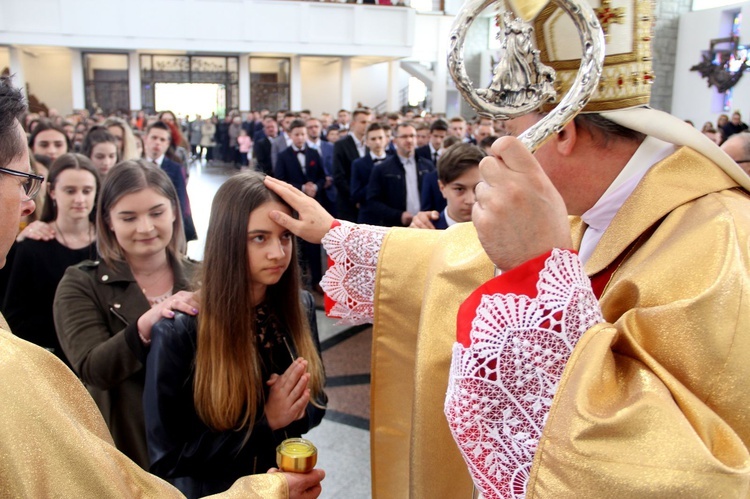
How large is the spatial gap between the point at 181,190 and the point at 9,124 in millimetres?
4131

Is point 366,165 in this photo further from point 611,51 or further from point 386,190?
point 611,51

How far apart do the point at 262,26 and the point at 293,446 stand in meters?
21.3

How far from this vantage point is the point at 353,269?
1690mm

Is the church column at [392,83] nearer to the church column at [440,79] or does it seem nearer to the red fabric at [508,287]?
the church column at [440,79]

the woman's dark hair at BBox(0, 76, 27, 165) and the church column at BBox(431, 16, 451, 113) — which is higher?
the church column at BBox(431, 16, 451, 113)

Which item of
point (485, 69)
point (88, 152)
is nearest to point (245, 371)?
point (88, 152)

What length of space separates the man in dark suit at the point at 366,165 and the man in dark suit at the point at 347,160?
344 mm

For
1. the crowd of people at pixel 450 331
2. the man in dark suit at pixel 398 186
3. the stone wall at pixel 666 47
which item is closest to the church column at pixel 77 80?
the stone wall at pixel 666 47

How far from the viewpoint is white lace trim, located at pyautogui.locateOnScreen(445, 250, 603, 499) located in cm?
95

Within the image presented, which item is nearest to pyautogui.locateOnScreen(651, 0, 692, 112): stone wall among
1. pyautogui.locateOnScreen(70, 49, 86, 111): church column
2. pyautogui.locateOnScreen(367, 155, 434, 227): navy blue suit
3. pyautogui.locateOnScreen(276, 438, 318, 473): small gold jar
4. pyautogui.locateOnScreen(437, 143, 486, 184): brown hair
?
pyautogui.locateOnScreen(367, 155, 434, 227): navy blue suit

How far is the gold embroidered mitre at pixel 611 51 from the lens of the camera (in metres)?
1.07

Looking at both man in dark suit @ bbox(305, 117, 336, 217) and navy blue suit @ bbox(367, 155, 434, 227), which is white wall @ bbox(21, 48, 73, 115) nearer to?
man in dark suit @ bbox(305, 117, 336, 217)

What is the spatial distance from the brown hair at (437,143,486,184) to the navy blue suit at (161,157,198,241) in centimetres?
190

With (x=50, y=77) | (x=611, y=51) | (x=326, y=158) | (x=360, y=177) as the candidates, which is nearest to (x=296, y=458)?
(x=611, y=51)
